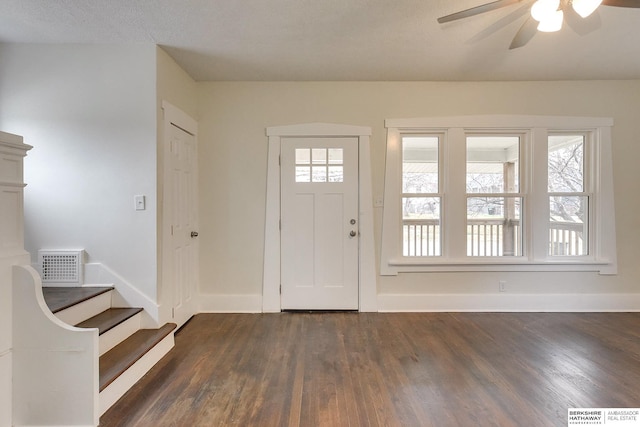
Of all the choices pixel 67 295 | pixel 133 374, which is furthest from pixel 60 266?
pixel 133 374

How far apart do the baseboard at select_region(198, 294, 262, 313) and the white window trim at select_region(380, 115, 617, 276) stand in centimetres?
146

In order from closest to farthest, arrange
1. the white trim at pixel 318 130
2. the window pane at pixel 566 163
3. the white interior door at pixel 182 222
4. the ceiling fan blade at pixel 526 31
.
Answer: the ceiling fan blade at pixel 526 31 < the white interior door at pixel 182 222 < the white trim at pixel 318 130 < the window pane at pixel 566 163

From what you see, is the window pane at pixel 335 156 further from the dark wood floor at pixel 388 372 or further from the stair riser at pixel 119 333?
the stair riser at pixel 119 333

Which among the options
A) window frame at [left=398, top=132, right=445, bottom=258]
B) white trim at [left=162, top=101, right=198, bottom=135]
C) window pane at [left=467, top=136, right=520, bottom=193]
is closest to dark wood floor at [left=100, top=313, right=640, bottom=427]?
window frame at [left=398, top=132, right=445, bottom=258]

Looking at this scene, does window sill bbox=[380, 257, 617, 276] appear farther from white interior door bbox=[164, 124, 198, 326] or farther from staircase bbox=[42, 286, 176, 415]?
staircase bbox=[42, 286, 176, 415]

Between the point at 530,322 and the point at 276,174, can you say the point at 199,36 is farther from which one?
the point at 530,322

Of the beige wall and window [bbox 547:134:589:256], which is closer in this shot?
the beige wall

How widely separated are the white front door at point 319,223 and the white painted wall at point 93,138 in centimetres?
135

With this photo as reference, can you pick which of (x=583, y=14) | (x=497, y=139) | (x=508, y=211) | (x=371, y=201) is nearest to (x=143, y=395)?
(x=371, y=201)

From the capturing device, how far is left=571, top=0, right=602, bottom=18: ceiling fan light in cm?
170

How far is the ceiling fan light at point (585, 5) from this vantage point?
170 cm

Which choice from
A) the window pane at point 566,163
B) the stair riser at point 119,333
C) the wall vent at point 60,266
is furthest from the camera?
the window pane at point 566,163

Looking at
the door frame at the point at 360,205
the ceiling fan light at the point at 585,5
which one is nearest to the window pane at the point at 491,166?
the door frame at the point at 360,205

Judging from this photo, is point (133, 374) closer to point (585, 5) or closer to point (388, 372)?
point (388, 372)
